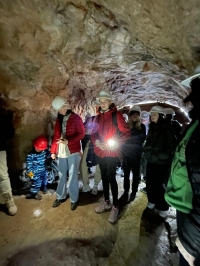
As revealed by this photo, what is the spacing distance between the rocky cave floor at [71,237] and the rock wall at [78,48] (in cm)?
168

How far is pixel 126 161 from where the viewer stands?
12.9 ft

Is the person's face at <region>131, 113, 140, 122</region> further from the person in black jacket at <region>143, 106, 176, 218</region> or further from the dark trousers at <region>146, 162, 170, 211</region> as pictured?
the dark trousers at <region>146, 162, 170, 211</region>

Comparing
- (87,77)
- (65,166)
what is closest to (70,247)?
(65,166)

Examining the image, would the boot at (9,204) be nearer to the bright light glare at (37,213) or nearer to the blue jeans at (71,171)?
the bright light glare at (37,213)

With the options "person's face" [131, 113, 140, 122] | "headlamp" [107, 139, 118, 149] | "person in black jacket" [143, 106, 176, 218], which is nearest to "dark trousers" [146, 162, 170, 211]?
"person in black jacket" [143, 106, 176, 218]

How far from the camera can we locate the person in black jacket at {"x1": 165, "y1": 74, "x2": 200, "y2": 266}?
3.93 feet

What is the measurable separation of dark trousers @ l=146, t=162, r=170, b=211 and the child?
2.46 m

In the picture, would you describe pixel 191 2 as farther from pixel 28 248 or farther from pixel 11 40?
pixel 28 248

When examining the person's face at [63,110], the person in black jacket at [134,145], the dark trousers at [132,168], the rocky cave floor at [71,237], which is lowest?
the rocky cave floor at [71,237]

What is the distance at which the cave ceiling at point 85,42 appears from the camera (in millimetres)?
2520

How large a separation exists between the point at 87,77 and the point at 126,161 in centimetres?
270

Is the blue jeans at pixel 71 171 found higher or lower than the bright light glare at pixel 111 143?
lower

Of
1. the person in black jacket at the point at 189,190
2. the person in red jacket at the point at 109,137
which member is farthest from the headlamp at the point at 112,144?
the person in black jacket at the point at 189,190

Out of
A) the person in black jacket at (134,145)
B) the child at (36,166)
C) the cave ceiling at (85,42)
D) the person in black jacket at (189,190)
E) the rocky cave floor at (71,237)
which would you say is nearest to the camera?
the person in black jacket at (189,190)
